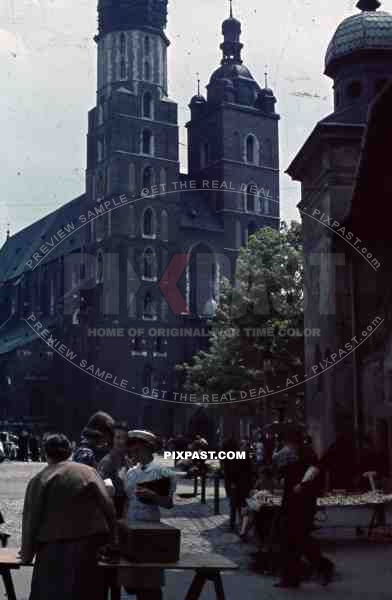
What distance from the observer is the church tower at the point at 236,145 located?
234 feet

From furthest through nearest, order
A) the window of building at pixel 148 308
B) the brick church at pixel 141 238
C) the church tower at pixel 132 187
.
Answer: the window of building at pixel 148 308
the brick church at pixel 141 238
the church tower at pixel 132 187

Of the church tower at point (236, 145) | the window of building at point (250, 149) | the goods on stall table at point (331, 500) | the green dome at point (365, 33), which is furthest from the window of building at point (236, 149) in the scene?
the goods on stall table at point (331, 500)

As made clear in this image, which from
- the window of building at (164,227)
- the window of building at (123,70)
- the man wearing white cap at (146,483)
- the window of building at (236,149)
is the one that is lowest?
the man wearing white cap at (146,483)

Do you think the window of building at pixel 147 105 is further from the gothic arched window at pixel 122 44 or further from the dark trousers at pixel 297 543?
the dark trousers at pixel 297 543

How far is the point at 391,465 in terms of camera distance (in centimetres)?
1786

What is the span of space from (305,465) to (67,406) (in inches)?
2098

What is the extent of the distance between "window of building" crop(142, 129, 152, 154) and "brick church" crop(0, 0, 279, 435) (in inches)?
2.8

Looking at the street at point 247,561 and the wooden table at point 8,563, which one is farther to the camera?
the street at point 247,561

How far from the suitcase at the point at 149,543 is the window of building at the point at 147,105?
63.0 meters

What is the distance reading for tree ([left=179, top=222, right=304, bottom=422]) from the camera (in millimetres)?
34250

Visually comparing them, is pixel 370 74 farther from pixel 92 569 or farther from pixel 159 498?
pixel 92 569

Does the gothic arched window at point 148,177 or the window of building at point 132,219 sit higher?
the gothic arched window at point 148,177

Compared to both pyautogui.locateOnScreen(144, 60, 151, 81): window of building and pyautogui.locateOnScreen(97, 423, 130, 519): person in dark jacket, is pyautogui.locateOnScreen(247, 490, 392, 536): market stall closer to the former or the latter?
pyautogui.locateOnScreen(97, 423, 130, 519): person in dark jacket

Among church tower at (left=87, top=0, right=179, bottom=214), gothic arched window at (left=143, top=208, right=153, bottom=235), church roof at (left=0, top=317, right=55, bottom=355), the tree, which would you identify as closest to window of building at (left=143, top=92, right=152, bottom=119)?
church tower at (left=87, top=0, right=179, bottom=214)
